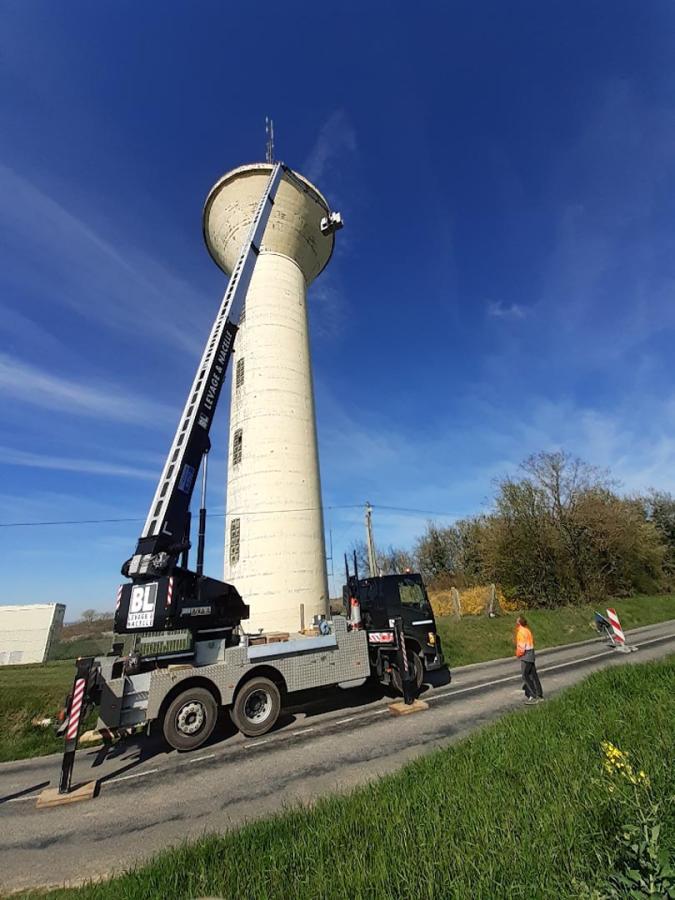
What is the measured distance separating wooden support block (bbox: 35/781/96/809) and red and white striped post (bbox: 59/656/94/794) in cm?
12

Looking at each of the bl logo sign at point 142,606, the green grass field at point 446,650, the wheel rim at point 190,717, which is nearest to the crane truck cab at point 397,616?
the wheel rim at point 190,717

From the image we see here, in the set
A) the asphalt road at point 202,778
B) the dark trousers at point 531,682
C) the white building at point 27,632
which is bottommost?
the asphalt road at point 202,778

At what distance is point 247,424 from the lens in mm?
17484

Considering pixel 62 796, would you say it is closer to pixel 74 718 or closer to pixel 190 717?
pixel 74 718

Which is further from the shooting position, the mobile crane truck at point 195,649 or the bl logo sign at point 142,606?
the bl logo sign at point 142,606

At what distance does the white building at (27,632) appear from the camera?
73.3 ft

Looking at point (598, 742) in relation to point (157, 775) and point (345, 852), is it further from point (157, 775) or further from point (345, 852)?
point (157, 775)

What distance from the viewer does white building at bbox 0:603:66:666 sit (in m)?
22.3

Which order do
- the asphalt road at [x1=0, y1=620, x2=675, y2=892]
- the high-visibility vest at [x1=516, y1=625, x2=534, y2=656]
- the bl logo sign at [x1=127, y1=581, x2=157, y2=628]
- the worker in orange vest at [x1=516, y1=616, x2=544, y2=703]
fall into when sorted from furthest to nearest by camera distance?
the high-visibility vest at [x1=516, y1=625, x2=534, y2=656], the worker in orange vest at [x1=516, y1=616, x2=544, y2=703], the bl logo sign at [x1=127, y1=581, x2=157, y2=628], the asphalt road at [x1=0, y1=620, x2=675, y2=892]

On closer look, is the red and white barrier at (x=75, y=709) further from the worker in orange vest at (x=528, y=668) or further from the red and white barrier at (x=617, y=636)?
the red and white barrier at (x=617, y=636)

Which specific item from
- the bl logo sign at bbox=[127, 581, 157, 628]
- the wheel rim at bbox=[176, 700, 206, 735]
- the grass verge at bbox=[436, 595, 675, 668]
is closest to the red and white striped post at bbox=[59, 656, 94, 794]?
the bl logo sign at bbox=[127, 581, 157, 628]

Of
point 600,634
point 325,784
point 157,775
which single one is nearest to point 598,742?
point 325,784

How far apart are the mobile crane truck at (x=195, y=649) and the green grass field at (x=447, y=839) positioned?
4.21 m

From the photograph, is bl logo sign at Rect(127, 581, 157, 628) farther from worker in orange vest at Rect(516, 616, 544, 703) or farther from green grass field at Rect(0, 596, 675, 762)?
worker in orange vest at Rect(516, 616, 544, 703)
